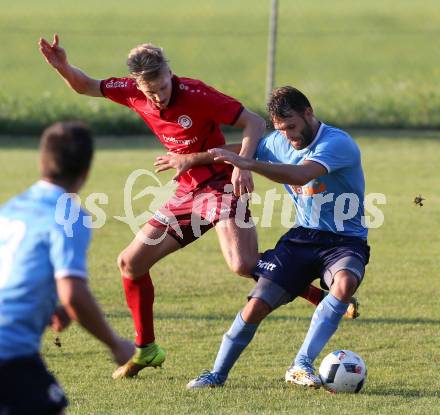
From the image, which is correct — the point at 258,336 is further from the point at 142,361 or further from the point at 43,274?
the point at 43,274

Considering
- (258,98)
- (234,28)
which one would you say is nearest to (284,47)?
(234,28)

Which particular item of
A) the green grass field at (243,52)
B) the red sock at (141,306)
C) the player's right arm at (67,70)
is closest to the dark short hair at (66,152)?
the red sock at (141,306)

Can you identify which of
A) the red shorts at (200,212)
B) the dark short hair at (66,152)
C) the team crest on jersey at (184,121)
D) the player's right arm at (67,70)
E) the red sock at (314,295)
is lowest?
the red sock at (314,295)

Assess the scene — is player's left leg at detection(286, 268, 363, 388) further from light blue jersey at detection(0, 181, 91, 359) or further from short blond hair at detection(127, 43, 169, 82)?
light blue jersey at detection(0, 181, 91, 359)

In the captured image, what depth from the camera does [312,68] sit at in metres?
38.1

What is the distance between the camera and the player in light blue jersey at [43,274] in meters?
4.30

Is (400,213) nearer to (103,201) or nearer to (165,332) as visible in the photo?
(103,201)

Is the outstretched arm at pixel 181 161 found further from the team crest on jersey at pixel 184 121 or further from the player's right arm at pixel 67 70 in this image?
the player's right arm at pixel 67 70

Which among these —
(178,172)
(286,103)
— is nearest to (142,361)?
(178,172)

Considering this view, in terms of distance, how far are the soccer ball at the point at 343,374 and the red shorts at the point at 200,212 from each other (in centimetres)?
123

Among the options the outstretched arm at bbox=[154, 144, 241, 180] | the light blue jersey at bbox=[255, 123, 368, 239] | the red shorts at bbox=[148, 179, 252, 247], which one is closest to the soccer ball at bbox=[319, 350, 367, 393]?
the light blue jersey at bbox=[255, 123, 368, 239]

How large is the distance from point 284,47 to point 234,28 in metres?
4.18

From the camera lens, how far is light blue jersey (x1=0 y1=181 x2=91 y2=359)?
4.32 meters

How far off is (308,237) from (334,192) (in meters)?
0.34
